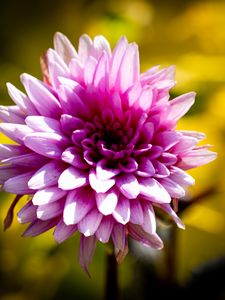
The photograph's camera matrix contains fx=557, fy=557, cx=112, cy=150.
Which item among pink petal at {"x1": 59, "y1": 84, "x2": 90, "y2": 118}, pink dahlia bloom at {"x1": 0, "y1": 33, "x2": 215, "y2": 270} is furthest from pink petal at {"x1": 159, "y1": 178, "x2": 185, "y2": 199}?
pink petal at {"x1": 59, "y1": 84, "x2": 90, "y2": 118}

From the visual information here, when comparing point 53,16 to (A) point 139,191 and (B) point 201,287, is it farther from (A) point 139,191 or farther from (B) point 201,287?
(A) point 139,191

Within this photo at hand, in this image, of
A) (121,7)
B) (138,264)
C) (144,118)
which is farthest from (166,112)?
(121,7)

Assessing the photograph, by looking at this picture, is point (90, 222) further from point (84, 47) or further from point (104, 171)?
point (84, 47)

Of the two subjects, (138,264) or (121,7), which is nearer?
(138,264)

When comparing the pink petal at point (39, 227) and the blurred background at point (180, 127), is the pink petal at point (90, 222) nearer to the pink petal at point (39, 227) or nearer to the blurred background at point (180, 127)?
the pink petal at point (39, 227)

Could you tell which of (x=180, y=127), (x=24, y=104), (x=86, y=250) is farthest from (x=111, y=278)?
(x=180, y=127)

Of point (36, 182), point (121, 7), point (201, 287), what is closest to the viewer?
point (36, 182)
